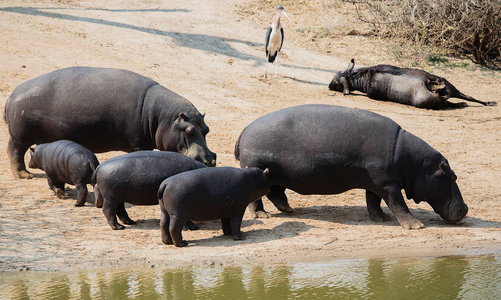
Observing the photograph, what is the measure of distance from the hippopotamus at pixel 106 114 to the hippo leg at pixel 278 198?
84cm

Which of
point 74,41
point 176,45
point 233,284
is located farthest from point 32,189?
point 176,45

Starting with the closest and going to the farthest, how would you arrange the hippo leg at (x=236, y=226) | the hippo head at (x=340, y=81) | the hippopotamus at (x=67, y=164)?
the hippo leg at (x=236, y=226) → the hippopotamus at (x=67, y=164) → the hippo head at (x=340, y=81)

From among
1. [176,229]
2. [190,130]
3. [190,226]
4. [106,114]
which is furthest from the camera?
[106,114]

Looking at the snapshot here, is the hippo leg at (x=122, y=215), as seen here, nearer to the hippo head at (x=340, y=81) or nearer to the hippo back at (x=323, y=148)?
the hippo back at (x=323, y=148)

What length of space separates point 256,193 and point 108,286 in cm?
204

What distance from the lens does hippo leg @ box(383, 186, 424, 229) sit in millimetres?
7395

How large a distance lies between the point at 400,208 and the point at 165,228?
2684mm

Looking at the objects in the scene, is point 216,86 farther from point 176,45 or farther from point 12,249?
point 12,249

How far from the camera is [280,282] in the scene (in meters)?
5.96

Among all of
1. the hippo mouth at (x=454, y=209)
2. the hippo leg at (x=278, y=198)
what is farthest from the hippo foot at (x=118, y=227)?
the hippo mouth at (x=454, y=209)

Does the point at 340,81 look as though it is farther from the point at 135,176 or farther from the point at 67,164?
the point at 135,176

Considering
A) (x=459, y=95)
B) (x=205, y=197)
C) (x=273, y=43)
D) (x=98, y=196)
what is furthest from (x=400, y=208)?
(x=273, y=43)

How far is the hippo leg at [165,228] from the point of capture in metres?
6.73

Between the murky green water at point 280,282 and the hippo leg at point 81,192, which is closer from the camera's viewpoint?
the murky green water at point 280,282
